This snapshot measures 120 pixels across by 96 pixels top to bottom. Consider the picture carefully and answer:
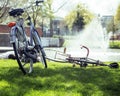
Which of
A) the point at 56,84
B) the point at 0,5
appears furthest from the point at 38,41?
the point at 0,5

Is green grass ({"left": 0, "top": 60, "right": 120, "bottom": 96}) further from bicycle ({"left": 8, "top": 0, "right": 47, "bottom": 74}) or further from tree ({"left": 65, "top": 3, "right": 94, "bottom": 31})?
tree ({"left": 65, "top": 3, "right": 94, "bottom": 31})

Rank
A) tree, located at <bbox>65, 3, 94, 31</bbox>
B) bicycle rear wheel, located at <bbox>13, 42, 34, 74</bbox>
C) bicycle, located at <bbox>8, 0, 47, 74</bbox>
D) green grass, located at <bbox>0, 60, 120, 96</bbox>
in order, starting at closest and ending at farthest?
green grass, located at <bbox>0, 60, 120, 96</bbox>, bicycle rear wheel, located at <bbox>13, 42, 34, 74</bbox>, bicycle, located at <bbox>8, 0, 47, 74</bbox>, tree, located at <bbox>65, 3, 94, 31</bbox>

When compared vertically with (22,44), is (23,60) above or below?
below

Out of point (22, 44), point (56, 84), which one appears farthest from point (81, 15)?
point (56, 84)

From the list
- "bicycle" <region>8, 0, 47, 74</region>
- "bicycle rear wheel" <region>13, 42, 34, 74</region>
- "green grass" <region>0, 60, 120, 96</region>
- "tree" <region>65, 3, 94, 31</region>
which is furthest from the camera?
"tree" <region>65, 3, 94, 31</region>

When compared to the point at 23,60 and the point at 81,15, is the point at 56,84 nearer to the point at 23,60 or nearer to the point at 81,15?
the point at 23,60

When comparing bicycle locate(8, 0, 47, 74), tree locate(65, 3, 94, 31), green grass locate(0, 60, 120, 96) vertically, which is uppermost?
bicycle locate(8, 0, 47, 74)

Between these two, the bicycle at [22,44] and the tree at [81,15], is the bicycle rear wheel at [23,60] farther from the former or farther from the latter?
the tree at [81,15]

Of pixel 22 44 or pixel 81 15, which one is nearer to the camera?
pixel 22 44

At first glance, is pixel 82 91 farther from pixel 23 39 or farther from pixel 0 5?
pixel 0 5

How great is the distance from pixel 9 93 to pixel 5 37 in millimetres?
29090

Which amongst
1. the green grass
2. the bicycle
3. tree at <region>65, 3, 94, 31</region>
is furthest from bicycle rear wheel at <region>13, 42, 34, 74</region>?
tree at <region>65, 3, 94, 31</region>

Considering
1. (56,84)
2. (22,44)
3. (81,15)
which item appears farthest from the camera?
(81,15)

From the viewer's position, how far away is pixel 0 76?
718 centimetres
